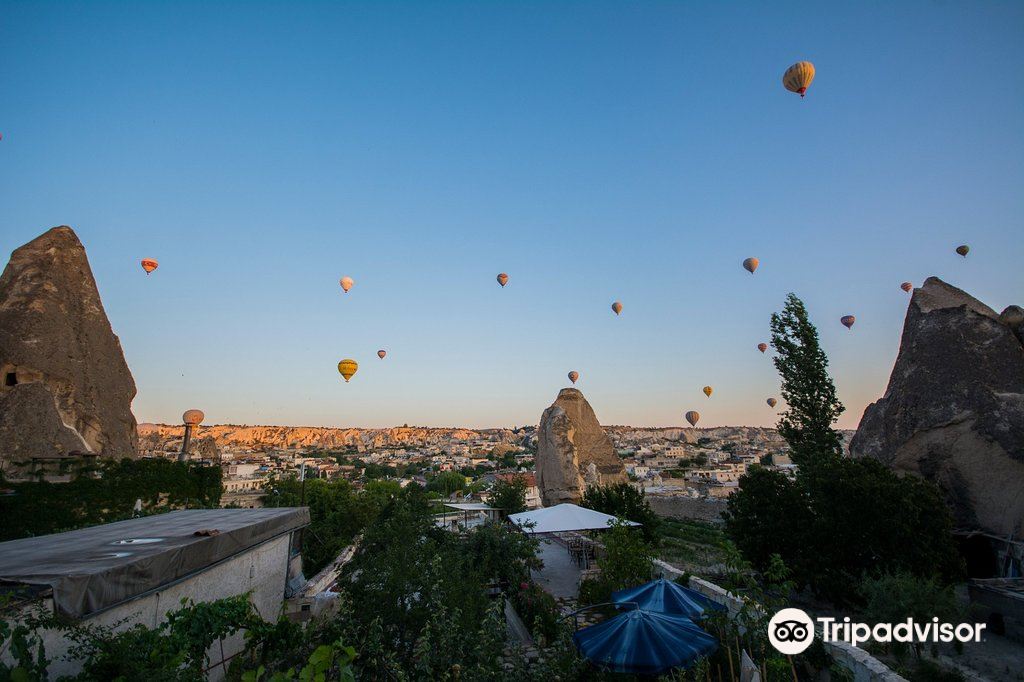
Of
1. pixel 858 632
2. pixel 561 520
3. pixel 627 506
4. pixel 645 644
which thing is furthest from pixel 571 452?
pixel 645 644

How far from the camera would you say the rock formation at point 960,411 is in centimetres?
1264

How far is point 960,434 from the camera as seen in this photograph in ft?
44.9

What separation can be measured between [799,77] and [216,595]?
2023 cm

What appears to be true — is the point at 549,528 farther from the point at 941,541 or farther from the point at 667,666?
the point at 941,541

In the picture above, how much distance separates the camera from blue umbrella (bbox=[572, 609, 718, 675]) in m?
5.10

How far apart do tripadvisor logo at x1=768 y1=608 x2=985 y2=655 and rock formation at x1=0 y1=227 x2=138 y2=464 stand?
52.0 feet

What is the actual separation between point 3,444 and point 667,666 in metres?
15.6

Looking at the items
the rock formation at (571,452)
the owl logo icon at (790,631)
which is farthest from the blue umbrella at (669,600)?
the rock formation at (571,452)

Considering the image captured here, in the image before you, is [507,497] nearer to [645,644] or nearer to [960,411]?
[645,644]

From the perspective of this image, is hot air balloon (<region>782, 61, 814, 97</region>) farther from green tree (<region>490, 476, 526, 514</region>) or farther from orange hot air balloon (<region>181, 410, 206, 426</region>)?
orange hot air balloon (<region>181, 410, 206, 426</region>)

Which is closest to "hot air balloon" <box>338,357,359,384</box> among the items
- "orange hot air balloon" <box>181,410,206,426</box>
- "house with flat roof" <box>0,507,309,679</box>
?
"orange hot air balloon" <box>181,410,206,426</box>

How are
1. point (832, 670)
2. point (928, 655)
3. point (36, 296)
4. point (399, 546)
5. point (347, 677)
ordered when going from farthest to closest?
point (36, 296) → point (928, 655) → point (399, 546) → point (832, 670) → point (347, 677)

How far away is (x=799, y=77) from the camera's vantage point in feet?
51.8

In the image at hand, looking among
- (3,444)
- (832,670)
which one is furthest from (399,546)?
(3,444)
